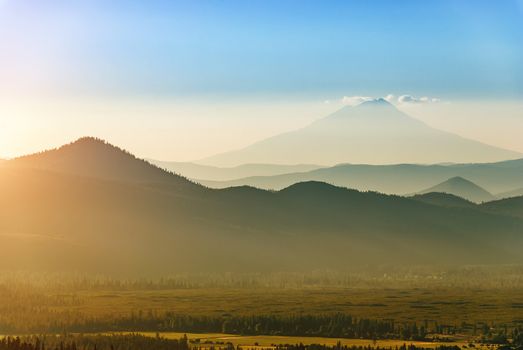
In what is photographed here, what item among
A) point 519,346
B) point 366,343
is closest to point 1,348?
point 366,343

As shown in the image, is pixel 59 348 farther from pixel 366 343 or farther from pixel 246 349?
pixel 366 343

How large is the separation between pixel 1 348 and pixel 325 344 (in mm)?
59333

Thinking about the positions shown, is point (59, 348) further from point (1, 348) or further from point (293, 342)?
point (293, 342)

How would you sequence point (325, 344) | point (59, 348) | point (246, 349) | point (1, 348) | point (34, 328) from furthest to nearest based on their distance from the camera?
point (34, 328)
point (325, 344)
point (246, 349)
point (59, 348)
point (1, 348)

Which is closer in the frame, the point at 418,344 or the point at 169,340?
the point at 169,340

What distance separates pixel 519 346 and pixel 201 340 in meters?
46.6

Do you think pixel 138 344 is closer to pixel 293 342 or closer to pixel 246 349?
pixel 246 349

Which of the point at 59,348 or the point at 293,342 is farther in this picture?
the point at 293,342

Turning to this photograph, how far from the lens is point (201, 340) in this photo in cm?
19138

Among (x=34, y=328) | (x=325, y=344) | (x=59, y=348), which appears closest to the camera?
(x=59, y=348)

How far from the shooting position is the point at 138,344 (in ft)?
549

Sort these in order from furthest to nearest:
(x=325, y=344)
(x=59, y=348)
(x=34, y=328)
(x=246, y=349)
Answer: (x=34, y=328), (x=325, y=344), (x=246, y=349), (x=59, y=348)

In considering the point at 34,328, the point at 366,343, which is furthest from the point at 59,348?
the point at 366,343

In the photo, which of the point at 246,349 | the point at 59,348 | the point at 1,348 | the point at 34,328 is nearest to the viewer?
the point at 1,348
